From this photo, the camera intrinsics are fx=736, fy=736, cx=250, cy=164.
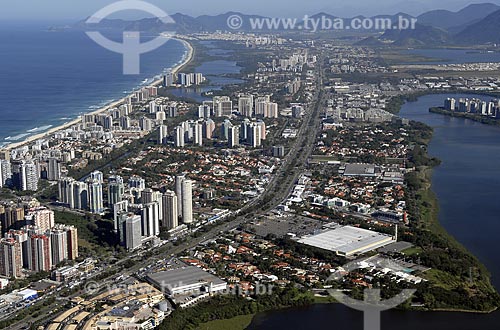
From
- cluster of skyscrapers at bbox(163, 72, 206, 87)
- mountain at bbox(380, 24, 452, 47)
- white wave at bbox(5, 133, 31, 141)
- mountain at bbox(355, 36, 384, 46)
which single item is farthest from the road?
mountain at bbox(380, 24, 452, 47)

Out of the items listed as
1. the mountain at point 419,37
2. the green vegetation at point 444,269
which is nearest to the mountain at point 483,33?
the mountain at point 419,37

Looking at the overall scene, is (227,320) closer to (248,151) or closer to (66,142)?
(248,151)

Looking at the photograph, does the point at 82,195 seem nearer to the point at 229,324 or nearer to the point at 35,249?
the point at 35,249

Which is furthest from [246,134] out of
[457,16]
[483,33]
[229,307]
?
[457,16]

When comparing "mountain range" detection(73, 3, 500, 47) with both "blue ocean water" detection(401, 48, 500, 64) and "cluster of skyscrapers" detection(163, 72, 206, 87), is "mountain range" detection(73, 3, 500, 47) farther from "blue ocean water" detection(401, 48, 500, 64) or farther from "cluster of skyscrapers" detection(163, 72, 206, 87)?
"cluster of skyscrapers" detection(163, 72, 206, 87)

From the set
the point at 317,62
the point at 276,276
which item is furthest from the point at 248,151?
the point at 317,62

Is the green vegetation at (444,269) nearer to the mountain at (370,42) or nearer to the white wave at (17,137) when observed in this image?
the white wave at (17,137)
